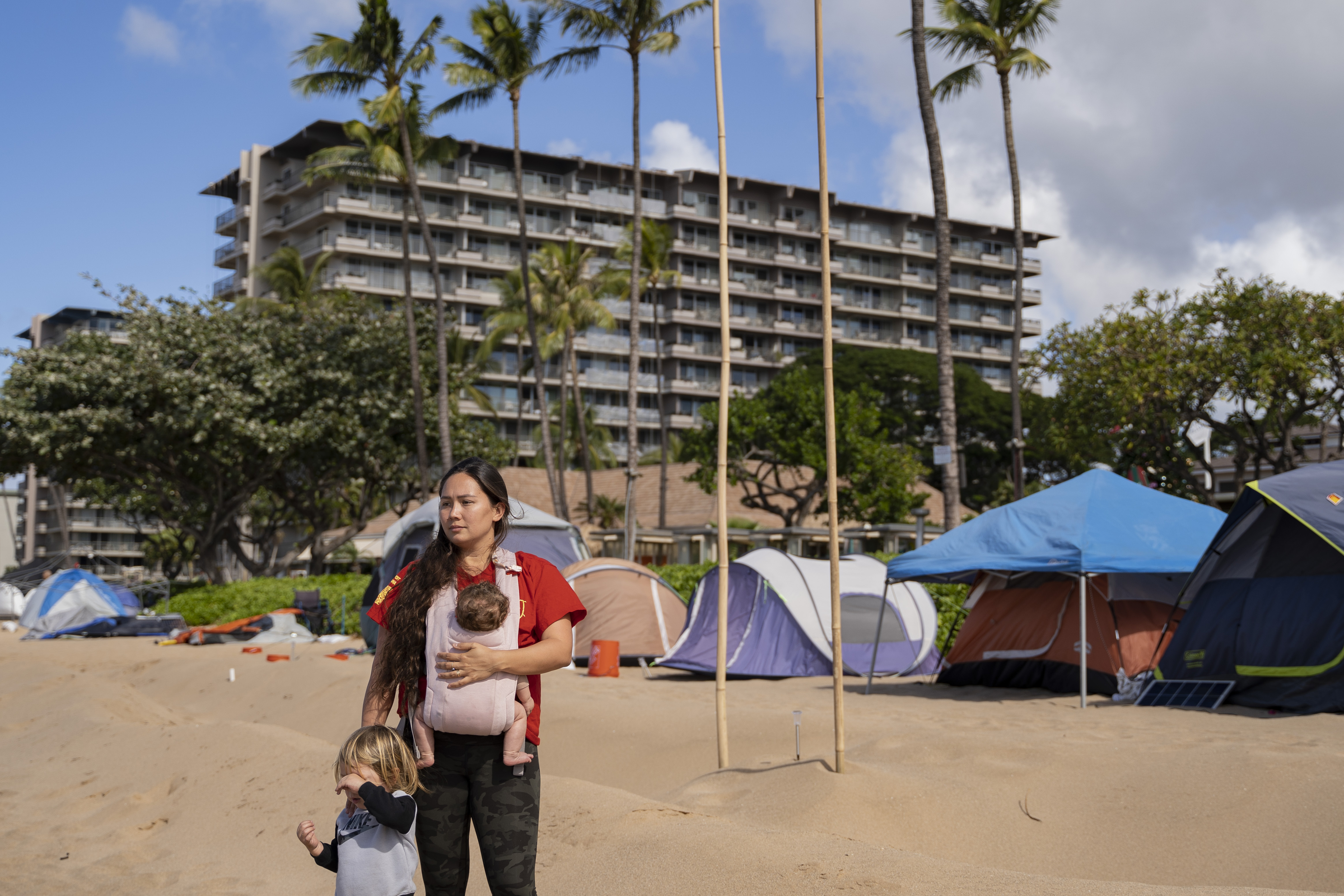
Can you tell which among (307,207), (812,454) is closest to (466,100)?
(812,454)

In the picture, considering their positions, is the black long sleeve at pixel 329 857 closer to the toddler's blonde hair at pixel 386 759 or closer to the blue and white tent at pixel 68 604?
the toddler's blonde hair at pixel 386 759

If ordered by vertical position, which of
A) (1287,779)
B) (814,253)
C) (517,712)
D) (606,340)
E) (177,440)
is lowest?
(1287,779)

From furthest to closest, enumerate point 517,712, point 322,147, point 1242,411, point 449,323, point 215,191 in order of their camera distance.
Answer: point 215,191, point 322,147, point 449,323, point 1242,411, point 517,712

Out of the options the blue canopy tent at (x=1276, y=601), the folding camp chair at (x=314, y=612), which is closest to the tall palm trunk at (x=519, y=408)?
the folding camp chair at (x=314, y=612)

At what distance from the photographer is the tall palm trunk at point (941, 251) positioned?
55.5 ft

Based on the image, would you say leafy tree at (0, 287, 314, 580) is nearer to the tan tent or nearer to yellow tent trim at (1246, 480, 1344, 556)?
the tan tent

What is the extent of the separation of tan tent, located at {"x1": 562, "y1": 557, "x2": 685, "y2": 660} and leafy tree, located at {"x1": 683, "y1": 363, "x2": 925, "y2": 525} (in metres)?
19.9

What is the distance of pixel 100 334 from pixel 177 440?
3.34 metres

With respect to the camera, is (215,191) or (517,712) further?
(215,191)

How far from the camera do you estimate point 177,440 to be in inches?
1057

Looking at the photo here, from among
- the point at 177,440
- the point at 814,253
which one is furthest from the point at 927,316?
the point at 177,440

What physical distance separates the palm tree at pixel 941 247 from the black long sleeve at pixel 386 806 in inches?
569

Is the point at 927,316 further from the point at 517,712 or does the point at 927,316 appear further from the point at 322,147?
the point at 517,712

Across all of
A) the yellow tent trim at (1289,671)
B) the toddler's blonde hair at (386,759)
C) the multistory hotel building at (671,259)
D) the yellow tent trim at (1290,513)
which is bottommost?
the yellow tent trim at (1289,671)
